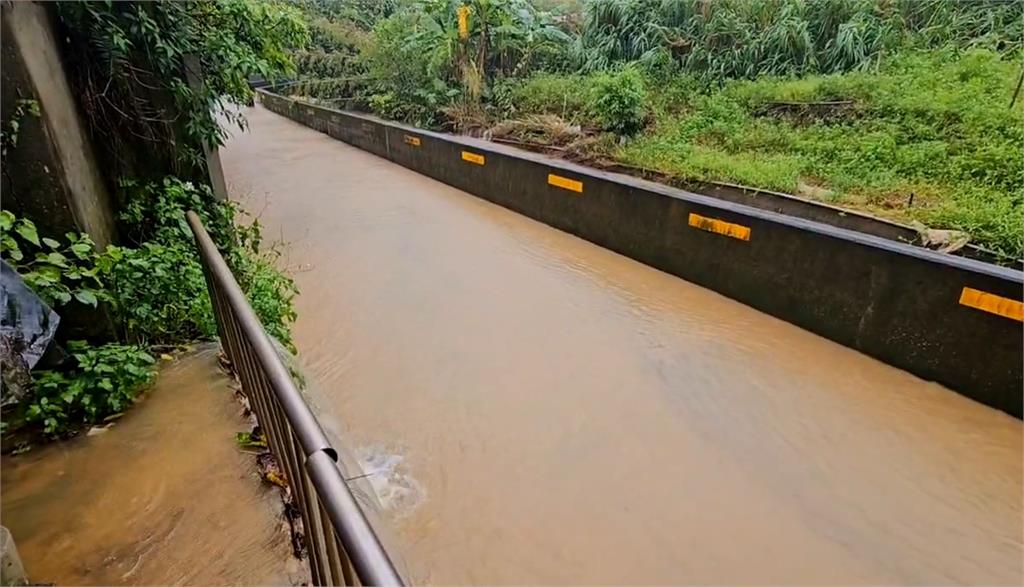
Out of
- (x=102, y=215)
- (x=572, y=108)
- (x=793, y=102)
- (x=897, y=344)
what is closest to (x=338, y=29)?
(x=572, y=108)

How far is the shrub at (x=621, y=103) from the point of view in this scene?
20.9 feet

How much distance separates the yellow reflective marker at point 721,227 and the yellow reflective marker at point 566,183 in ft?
4.82

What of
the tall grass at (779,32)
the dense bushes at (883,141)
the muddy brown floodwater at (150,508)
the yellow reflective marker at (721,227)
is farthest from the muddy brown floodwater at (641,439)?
the tall grass at (779,32)

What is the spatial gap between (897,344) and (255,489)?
360cm

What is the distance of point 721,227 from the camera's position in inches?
167

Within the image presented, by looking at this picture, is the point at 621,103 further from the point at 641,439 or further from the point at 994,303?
the point at 641,439

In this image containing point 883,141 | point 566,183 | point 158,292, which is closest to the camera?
point 158,292

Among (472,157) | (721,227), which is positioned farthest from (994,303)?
(472,157)

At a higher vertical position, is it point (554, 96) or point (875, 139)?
point (554, 96)

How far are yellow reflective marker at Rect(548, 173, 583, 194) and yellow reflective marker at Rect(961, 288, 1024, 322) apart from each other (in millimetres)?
3330

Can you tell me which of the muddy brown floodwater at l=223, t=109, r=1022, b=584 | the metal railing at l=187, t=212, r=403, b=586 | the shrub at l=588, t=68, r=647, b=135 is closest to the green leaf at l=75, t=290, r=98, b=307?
the metal railing at l=187, t=212, r=403, b=586

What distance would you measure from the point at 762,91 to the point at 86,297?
6.63 metres

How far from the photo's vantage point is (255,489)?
1.88m

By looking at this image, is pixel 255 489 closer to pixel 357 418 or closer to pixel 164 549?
pixel 164 549
